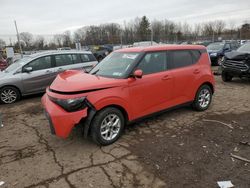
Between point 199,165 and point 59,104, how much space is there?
247 cm

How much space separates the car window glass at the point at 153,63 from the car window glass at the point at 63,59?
4.85 m

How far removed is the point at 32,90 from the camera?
824cm

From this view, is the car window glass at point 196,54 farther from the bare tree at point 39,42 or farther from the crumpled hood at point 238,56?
the bare tree at point 39,42

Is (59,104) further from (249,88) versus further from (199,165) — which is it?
(249,88)

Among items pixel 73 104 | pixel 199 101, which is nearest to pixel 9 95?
pixel 73 104

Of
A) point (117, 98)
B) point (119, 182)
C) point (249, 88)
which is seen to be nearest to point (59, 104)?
point (117, 98)

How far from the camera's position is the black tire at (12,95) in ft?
25.5

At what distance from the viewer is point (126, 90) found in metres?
4.39

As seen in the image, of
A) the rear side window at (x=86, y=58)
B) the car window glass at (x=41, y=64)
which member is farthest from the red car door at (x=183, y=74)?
the car window glass at (x=41, y=64)

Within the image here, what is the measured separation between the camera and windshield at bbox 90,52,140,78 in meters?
4.64

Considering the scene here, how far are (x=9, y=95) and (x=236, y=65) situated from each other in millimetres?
8528

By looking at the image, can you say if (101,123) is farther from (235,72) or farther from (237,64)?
(237,64)

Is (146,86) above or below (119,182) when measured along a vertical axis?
above

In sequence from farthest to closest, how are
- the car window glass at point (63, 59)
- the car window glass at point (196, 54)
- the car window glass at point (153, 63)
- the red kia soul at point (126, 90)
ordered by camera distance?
1. the car window glass at point (63, 59)
2. the car window glass at point (196, 54)
3. the car window glass at point (153, 63)
4. the red kia soul at point (126, 90)
